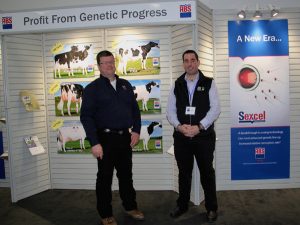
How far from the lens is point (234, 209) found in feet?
12.1

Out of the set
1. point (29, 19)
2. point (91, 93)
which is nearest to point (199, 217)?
point (91, 93)

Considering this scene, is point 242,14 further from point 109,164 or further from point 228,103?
point 109,164

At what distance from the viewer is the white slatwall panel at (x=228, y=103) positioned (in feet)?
14.2

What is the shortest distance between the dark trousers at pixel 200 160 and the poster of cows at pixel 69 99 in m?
1.89

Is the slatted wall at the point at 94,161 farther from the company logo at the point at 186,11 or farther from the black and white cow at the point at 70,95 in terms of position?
the company logo at the point at 186,11

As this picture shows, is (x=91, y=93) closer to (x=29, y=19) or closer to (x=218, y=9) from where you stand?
(x=29, y=19)

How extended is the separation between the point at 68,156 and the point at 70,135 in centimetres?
33

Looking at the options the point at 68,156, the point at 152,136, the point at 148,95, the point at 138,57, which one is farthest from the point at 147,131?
the point at 68,156

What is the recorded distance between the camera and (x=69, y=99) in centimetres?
465

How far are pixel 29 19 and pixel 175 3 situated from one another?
71.2 inches

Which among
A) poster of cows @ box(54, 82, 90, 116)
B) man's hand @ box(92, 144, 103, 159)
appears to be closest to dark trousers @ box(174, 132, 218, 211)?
man's hand @ box(92, 144, 103, 159)

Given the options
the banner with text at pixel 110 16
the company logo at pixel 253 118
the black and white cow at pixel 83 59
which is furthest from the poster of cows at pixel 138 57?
the company logo at pixel 253 118

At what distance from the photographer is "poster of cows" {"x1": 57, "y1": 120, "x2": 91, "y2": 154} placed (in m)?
4.68

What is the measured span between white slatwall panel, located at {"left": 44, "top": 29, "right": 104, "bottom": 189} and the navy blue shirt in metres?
1.44
